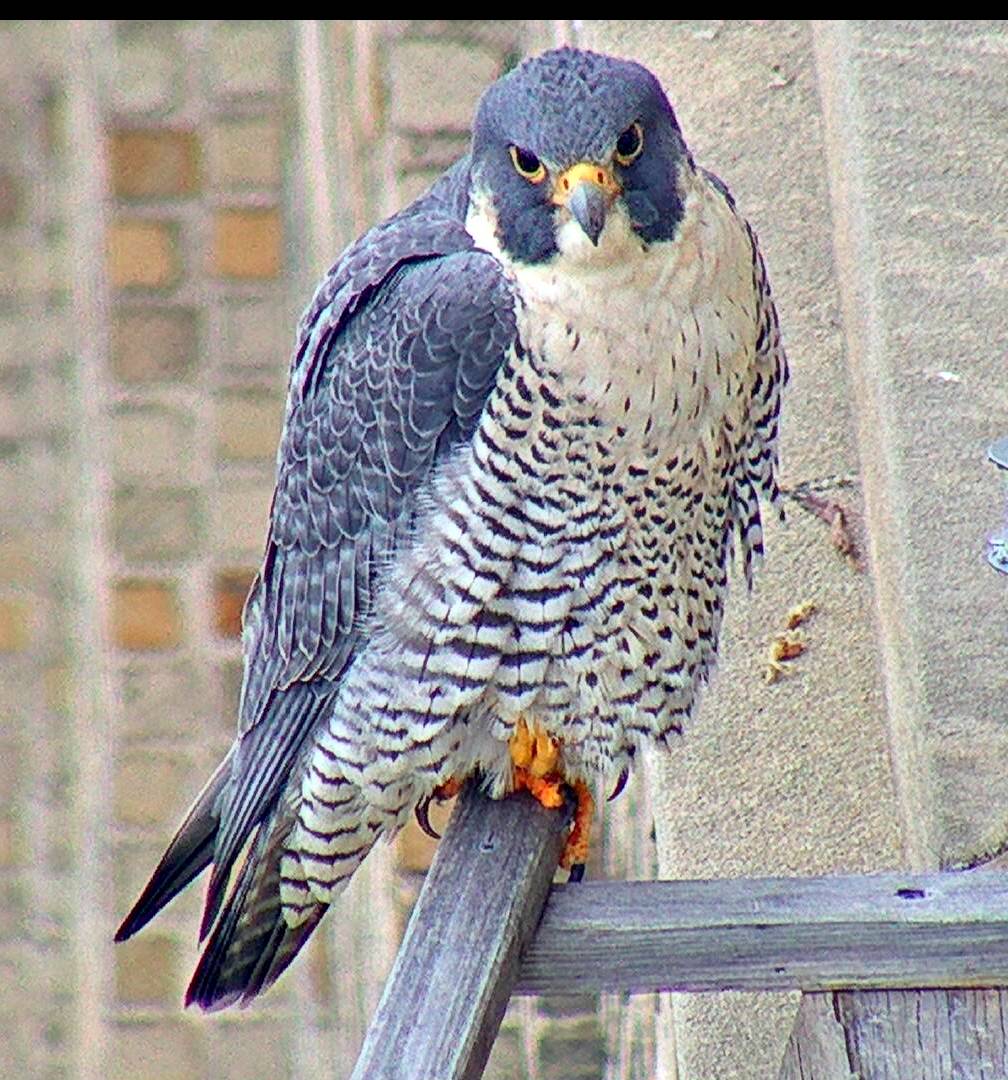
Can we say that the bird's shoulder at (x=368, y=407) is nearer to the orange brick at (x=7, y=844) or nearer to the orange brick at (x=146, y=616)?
the orange brick at (x=146, y=616)

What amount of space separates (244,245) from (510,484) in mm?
2548

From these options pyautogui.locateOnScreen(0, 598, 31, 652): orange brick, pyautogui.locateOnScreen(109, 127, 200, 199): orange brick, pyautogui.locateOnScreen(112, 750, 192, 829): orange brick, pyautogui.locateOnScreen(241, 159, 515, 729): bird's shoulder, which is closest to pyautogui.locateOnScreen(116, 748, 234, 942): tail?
pyautogui.locateOnScreen(241, 159, 515, 729): bird's shoulder

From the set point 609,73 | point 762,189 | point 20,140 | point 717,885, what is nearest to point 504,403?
point 609,73

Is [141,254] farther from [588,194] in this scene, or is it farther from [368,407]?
[588,194]

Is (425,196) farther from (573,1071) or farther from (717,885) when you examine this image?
(573,1071)

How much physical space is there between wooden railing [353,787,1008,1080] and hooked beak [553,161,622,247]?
0.63 meters

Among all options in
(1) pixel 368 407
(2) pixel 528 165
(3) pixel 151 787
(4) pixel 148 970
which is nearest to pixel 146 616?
(3) pixel 151 787

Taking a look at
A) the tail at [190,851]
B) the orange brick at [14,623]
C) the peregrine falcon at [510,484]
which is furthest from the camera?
the orange brick at [14,623]

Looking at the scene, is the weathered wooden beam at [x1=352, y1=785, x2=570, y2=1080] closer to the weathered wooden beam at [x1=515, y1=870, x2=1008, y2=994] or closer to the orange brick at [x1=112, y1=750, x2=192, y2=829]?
the weathered wooden beam at [x1=515, y1=870, x2=1008, y2=994]

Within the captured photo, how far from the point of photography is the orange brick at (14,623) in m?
5.10

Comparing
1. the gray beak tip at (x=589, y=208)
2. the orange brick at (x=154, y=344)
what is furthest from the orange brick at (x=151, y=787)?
the gray beak tip at (x=589, y=208)

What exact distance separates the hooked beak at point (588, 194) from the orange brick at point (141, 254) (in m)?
2.60

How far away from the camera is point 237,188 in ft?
15.4

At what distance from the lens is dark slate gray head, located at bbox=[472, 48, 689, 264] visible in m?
2.14
